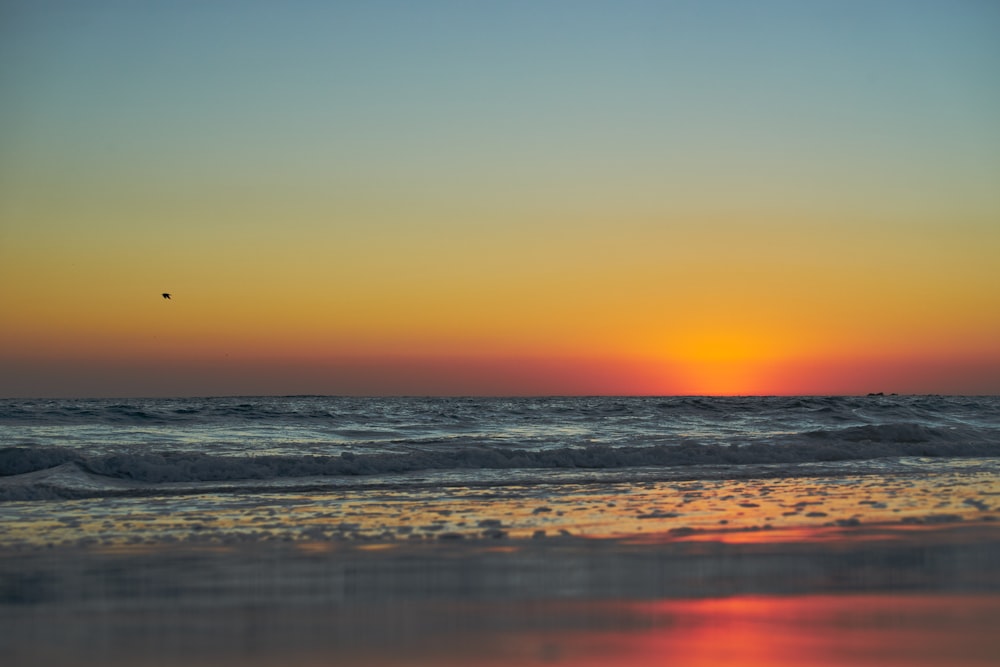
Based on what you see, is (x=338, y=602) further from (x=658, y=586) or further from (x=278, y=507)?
(x=278, y=507)

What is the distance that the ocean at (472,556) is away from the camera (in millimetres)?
5750

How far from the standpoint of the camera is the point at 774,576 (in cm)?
741

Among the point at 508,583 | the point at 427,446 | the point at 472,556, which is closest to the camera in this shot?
the point at 508,583

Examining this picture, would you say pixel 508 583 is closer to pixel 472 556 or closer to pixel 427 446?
pixel 472 556

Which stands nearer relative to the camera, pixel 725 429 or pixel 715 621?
pixel 715 621

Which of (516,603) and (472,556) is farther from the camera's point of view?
(472,556)

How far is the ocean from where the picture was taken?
575 centimetres

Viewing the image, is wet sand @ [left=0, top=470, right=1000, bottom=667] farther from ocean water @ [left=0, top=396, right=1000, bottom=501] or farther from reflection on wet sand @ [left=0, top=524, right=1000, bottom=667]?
ocean water @ [left=0, top=396, right=1000, bottom=501]

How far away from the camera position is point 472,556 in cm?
838

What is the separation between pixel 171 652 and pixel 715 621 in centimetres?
343

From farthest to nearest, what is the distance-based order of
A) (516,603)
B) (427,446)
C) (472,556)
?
(427,446)
(472,556)
(516,603)

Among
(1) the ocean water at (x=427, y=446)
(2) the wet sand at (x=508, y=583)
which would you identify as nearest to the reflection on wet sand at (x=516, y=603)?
(2) the wet sand at (x=508, y=583)

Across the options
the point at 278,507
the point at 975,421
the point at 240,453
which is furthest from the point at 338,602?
the point at 975,421

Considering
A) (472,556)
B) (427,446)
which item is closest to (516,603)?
(472,556)
